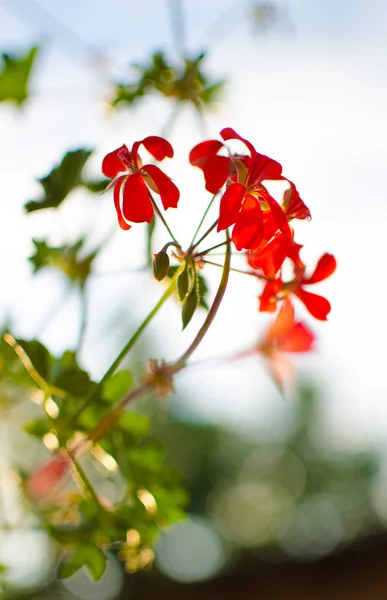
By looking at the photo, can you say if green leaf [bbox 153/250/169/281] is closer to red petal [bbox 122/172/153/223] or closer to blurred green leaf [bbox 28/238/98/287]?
red petal [bbox 122/172/153/223]

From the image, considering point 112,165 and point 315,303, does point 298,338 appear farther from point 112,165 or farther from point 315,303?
point 112,165

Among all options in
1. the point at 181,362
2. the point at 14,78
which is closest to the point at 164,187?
the point at 181,362

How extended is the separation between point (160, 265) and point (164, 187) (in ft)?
0.17

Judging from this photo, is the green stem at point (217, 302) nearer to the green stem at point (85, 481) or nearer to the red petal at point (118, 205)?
the red petal at point (118, 205)

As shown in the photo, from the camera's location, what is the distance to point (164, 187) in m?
0.46

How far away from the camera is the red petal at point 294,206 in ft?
1.54

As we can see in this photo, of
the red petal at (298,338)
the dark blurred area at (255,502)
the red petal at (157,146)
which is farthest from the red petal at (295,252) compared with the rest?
the dark blurred area at (255,502)

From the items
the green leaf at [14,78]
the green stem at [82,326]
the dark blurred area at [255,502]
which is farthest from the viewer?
the dark blurred area at [255,502]

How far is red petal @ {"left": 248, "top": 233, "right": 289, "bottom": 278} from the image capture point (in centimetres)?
45

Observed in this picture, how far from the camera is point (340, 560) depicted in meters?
2.48

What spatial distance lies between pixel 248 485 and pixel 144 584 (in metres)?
2.56

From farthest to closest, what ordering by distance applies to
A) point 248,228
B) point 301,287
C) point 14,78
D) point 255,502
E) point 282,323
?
point 255,502
point 14,78
point 282,323
point 301,287
point 248,228

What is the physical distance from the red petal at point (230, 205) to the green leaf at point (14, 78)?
0.50 metres

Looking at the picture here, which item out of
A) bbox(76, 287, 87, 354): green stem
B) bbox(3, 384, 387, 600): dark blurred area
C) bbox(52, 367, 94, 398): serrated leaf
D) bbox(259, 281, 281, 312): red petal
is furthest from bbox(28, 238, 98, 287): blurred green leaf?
bbox(3, 384, 387, 600): dark blurred area
